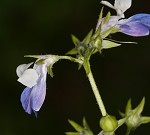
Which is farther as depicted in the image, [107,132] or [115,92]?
[115,92]

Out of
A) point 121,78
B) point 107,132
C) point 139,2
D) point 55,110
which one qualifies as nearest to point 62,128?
point 55,110

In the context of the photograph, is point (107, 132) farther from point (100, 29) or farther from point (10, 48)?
point (10, 48)

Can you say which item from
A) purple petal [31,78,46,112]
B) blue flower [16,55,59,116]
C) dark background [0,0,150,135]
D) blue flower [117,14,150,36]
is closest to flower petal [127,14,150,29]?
blue flower [117,14,150,36]

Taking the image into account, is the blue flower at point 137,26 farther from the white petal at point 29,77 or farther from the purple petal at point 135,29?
the white petal at point 29,77

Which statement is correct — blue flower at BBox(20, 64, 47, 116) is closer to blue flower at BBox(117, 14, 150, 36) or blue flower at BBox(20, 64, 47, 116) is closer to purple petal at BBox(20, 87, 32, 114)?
purple petal at BBox(20, 87, 32, 114)

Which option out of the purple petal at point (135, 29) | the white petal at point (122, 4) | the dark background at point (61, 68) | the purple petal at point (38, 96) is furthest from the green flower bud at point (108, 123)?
the dark background at point (61, 68)

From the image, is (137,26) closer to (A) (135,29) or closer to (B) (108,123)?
(A) (135,29)

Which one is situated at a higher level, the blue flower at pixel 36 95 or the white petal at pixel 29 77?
the white petal at pixel 29 77
